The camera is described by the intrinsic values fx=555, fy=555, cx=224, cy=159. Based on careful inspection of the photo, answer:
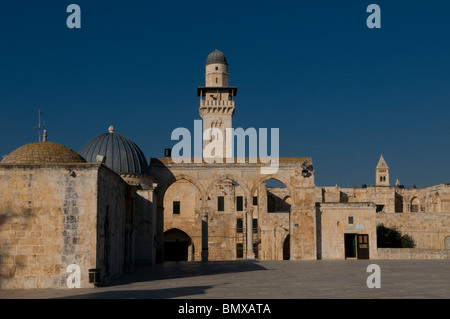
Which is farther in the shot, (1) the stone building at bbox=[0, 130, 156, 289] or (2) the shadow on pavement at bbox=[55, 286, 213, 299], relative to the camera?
(1) the stone building at bbox=[0, 130, 156, 289]

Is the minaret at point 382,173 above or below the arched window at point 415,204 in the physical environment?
above

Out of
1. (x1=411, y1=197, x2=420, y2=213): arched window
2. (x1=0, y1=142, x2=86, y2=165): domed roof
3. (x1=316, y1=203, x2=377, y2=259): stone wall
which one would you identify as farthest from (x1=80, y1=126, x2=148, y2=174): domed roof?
(x1=411, y1=197, x2=420, y2=213): arched window

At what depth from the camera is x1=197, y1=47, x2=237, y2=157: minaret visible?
64812 mm

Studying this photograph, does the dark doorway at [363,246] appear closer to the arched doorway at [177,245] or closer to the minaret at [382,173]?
the arched doorway at [177,245]

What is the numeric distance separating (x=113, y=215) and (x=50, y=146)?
337 centimetres

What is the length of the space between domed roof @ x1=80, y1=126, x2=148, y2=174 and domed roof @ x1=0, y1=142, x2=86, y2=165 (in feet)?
26.8

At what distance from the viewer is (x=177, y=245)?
54.0 meters

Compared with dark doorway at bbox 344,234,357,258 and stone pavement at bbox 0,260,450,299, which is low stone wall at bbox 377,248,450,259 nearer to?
dark doorway at bbox 344,234,357,258

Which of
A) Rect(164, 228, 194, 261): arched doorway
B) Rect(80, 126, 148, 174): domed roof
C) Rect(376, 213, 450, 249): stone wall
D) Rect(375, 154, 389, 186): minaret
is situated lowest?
Rect(164, 228, 194, 261): arched doorway

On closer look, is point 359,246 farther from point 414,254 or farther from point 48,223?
A: point 48,223

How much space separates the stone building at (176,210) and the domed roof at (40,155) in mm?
39

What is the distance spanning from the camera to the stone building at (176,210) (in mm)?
17016

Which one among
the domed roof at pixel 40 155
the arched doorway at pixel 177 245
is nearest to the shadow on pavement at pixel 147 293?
the domed roof at pixel 40 155

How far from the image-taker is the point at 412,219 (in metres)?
44.2
